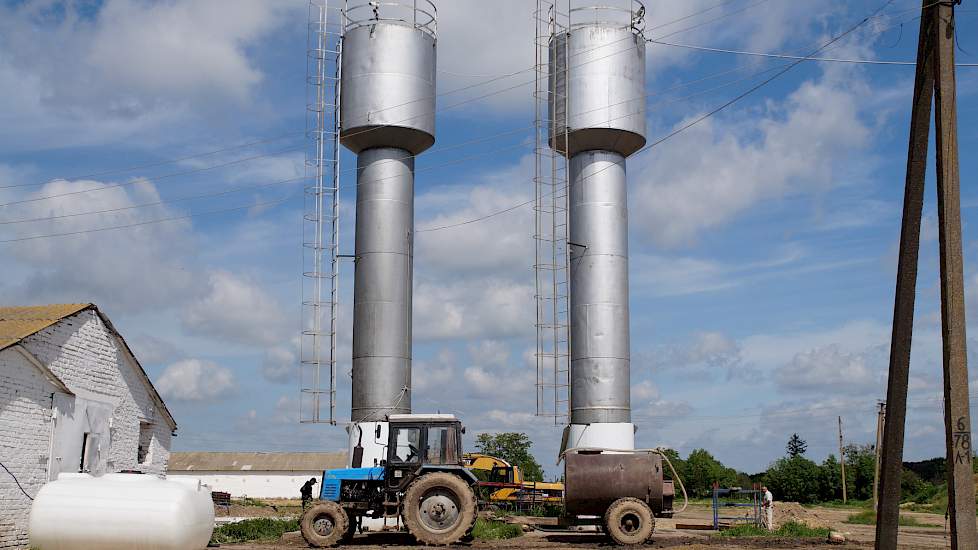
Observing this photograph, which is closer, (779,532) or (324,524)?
(324,524)

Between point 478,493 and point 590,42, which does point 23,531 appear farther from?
point 590,42

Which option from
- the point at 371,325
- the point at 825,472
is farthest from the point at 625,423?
the point at 825,472

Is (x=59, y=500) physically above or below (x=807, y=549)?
above

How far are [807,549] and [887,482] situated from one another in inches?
339

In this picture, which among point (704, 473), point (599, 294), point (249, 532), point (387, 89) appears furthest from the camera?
point (704, 473)

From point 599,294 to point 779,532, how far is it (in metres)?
8.98

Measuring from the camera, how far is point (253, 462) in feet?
252

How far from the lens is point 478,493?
939 inches

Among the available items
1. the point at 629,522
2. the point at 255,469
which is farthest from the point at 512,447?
the point at 629,522

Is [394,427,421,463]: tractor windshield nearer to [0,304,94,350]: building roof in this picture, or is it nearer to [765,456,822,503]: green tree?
[0,304,94,350]: building roof

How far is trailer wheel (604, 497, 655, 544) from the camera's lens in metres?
23.2

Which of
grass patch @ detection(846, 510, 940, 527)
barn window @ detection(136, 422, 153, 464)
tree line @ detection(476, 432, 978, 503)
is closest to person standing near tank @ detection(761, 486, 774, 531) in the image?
grass patch @ detection(846, 510, 940, 527)

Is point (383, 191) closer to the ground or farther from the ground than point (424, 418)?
farther from the ground

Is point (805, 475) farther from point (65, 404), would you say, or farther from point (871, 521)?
point (65, 404)
